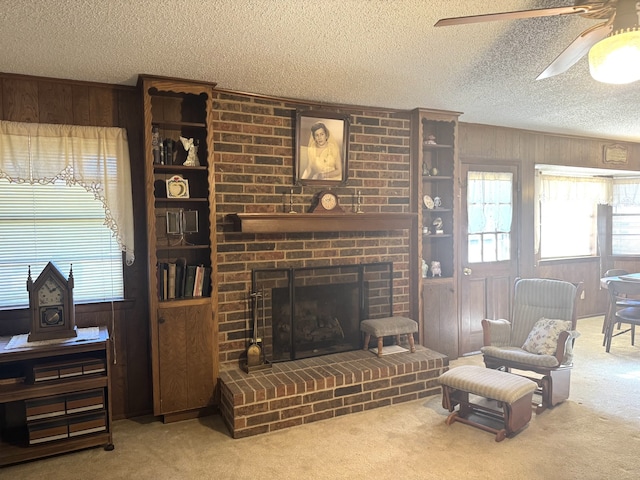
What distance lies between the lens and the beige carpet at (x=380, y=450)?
256cm

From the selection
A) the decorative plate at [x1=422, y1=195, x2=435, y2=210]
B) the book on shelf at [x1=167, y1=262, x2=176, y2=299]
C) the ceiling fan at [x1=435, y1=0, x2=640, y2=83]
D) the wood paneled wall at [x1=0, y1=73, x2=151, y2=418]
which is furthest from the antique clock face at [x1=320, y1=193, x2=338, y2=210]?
the ceiling fan at [x1=435, y1=0, x2=640, y2=83]

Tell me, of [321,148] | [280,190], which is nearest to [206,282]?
[280,190]

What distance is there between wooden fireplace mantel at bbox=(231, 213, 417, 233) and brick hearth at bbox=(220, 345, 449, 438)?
1.08 metres

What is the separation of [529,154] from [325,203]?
2.76 metres

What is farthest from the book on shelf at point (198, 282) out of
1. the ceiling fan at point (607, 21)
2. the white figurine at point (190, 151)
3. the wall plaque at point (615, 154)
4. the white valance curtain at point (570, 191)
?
the wall plaque at point (615, 154)

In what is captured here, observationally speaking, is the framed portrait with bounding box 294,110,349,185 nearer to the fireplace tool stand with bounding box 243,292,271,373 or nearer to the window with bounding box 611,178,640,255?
the fireplace tool stand with bounding box 243,292,271,373

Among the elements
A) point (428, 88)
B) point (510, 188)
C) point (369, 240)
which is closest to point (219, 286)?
point (369, 240)

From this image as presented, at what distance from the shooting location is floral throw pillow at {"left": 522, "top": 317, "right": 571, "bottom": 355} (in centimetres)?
346

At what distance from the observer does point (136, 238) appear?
3.29m

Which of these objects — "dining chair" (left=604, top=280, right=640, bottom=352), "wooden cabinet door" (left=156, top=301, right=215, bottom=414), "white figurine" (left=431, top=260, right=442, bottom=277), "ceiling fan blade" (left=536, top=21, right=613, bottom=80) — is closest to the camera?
"ceiling fan blade" (left=536, top=21, right=613, bottom=80)

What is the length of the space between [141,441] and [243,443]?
2.22 feet

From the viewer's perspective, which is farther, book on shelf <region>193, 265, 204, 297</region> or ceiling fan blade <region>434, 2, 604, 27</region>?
book on shelf <region>193, 265, 204, 297</region>

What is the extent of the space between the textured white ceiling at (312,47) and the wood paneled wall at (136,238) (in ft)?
0.41

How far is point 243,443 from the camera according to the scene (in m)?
2.93
